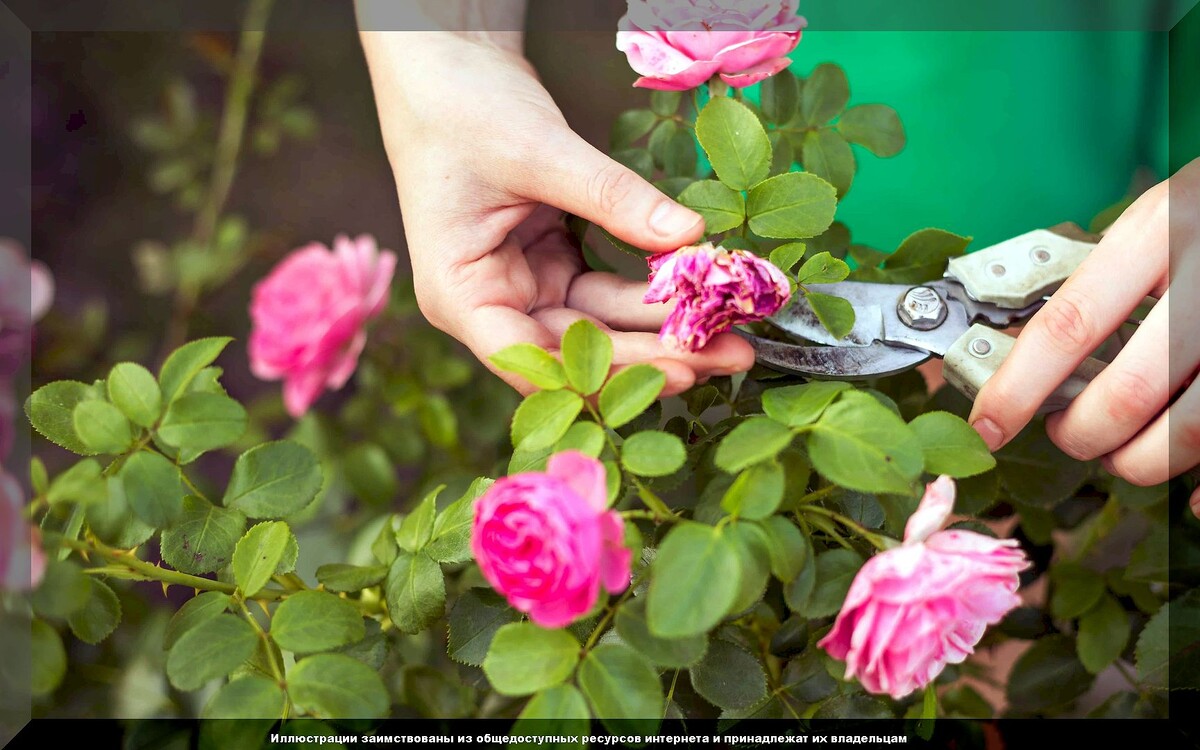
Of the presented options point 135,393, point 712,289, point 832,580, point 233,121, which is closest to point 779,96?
point 712,289

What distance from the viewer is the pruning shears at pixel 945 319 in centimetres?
52

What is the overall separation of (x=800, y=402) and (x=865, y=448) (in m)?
0.04

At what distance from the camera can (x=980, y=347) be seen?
52 cm

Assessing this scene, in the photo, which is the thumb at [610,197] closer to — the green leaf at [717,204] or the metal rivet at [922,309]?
the green leaf at [717,204]

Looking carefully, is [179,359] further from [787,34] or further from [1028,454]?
[1028,454]

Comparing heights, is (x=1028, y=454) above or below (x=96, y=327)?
above

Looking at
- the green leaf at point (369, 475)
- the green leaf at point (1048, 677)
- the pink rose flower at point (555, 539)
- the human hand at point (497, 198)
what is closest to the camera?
the pink rose flower at point (555, 539)

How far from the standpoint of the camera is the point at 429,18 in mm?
727

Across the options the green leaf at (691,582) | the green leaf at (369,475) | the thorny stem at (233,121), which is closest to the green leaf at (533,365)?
the green leaf at (691,582)

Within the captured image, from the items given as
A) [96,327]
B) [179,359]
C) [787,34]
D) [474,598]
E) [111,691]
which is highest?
[787,34]

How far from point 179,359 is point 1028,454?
58cm

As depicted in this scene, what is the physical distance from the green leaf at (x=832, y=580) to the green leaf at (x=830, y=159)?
275 mm

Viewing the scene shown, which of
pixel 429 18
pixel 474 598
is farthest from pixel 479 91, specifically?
pixel 474 598

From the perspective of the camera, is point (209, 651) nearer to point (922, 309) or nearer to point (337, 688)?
point (337, 688)
